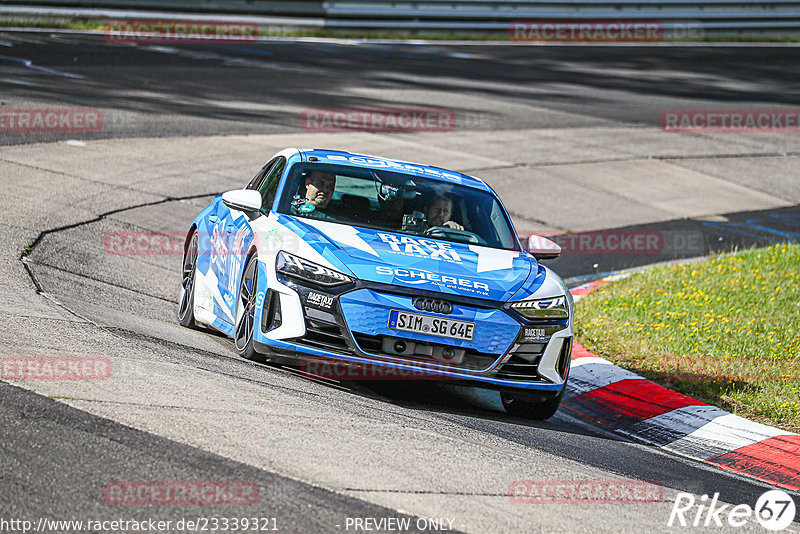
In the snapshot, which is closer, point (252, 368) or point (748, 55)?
point (252, 368)

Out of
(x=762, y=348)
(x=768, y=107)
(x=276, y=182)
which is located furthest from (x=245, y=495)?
(x=768, y=107)

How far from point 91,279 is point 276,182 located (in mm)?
2203

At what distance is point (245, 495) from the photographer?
444 cm

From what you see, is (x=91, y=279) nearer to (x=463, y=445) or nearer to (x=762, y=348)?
(x=463, y=445)

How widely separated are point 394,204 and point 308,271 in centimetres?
137

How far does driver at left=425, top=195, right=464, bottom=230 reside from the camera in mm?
7855

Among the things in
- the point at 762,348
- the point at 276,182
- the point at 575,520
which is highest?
the point at 276,182

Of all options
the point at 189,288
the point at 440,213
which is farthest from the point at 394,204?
the point at 189,288

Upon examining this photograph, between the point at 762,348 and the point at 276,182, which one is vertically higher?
the point at 276,182

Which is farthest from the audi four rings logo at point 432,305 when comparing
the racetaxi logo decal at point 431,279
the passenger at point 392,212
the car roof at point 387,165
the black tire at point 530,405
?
the car roof at point 387,165

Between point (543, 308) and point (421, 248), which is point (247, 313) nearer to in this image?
point (421, 248)

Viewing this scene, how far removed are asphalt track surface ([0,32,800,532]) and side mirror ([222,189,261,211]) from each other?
3.23ft

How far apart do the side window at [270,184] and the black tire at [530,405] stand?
212 centimetres

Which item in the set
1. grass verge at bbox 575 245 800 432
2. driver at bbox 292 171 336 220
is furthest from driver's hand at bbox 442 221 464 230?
grass verge at bbox 575 245 800 432
